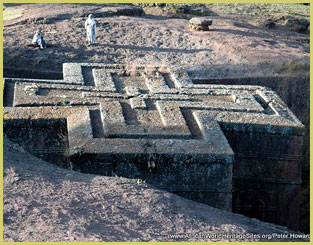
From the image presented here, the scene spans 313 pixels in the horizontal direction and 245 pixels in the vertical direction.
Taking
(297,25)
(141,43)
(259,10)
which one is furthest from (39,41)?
(259,10)

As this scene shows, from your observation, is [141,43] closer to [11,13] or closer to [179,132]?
[11,13]

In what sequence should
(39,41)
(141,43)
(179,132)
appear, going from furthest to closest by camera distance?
1. (141,43)
2. (39,41)
3. (179,132)

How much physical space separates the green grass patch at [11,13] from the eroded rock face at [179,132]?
5917 millimetres

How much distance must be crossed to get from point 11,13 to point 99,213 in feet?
38.5

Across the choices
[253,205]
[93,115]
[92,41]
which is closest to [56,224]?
[93,115]

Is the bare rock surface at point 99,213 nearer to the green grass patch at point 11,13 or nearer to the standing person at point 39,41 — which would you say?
the standing person at point 39,41

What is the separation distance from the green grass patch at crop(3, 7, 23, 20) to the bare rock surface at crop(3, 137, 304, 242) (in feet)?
32.4

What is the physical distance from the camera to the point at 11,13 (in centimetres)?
1531

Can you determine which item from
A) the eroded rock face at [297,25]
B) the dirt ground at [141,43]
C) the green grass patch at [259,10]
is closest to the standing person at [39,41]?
the dirt ground at [141,43]

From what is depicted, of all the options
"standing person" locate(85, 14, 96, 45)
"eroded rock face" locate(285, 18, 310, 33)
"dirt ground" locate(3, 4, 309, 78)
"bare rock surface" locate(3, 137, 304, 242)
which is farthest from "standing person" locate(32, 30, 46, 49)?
"eroded rock face" locate(285, 18, 310, 33)

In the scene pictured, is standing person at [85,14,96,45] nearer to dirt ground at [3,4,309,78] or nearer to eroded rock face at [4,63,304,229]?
dirt ground at [3,4,309,78]

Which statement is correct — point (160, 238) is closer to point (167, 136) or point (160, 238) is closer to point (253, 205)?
point (167, 136)

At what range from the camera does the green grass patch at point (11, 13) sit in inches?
585

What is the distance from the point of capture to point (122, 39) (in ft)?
43.9
